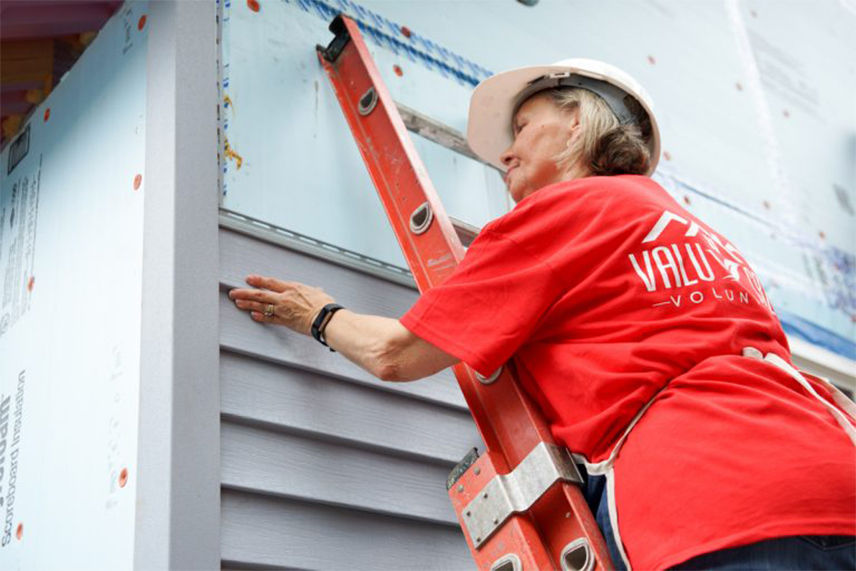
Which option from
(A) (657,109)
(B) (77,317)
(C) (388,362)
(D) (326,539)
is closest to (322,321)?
(C) (388,362)

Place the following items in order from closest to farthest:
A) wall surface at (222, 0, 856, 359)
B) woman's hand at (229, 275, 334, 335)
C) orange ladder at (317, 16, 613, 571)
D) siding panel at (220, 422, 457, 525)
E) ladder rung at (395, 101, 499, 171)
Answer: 1. orange ladder at (317, 16, 613, 571)
2. siding panel at (220, 422, 457, 525)
3. woman's hand at (229, 275, 334, 335)
4. wall surface at (222, 0, 856, 359)
5. ladder rung at (395, 101, 499, 171)

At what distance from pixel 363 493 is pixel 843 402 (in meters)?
1.06

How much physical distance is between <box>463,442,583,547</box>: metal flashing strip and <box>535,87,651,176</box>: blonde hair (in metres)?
0.77

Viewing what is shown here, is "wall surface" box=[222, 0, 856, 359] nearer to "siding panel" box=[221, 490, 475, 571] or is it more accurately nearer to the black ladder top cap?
the black ladder top cap

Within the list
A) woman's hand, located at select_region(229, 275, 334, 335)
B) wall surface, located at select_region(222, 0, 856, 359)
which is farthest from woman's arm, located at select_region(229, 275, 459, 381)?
wall surface, located at select_region(222, 0, 856, 359)

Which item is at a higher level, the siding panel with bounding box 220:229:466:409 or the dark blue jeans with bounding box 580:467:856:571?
the siding panel with bounding box 220:229:466:409

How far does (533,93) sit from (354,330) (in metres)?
0.90

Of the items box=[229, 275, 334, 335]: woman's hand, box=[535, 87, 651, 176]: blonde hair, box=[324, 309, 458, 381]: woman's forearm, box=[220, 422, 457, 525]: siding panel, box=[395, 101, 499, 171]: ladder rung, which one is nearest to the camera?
box=[324, 309, 458, 381]: woman's forearm

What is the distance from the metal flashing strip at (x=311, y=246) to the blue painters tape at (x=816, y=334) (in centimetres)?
198

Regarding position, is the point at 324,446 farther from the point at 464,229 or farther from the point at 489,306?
the point at 464,229

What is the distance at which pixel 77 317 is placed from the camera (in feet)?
8.13

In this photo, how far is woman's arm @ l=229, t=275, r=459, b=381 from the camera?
2068 mm

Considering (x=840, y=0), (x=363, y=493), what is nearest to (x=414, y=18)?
(x=363, y=493)

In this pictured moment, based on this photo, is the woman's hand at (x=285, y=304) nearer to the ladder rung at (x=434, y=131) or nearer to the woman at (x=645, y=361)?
the woman at (x=645, y=361)
